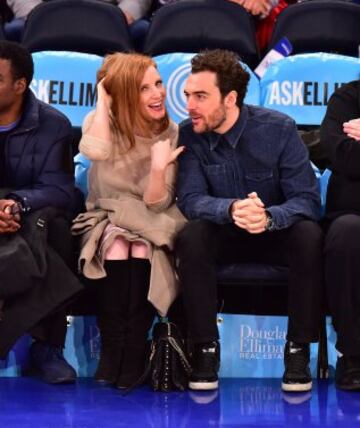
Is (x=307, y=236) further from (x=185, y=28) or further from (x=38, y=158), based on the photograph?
(x=185, y=28)

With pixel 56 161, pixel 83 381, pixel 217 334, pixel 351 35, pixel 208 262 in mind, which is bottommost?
pixel 83 381

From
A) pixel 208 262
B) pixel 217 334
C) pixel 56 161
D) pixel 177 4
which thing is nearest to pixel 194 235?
pixel 208 262

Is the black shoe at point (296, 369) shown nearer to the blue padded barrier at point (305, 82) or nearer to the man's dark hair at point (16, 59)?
the blue padded barrier at point (305, 82)

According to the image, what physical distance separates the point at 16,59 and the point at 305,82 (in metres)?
1.27

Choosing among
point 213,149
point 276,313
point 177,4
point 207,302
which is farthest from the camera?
point 177,4

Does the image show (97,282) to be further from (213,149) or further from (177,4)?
(177,4)

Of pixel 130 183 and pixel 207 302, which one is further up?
pixel 130 183

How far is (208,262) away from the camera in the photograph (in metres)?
3.27

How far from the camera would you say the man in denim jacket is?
3246 millimetres

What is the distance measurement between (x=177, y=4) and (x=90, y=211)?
135cm

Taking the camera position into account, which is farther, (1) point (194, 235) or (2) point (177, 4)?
(2) point (177, 4)

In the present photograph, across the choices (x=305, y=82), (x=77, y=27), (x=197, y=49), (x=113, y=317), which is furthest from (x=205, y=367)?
(x=77, y=27)

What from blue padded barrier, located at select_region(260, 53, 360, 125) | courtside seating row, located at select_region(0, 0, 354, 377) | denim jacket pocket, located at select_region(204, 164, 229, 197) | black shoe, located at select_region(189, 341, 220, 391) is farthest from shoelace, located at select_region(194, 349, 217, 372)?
blue padded barrier, located at select_region(260, 53, 360, 125)

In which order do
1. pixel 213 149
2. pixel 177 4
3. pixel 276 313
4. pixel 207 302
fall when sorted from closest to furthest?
pixel 207 302, pixel 213 149, pixel 276 313, pixel 177 4
